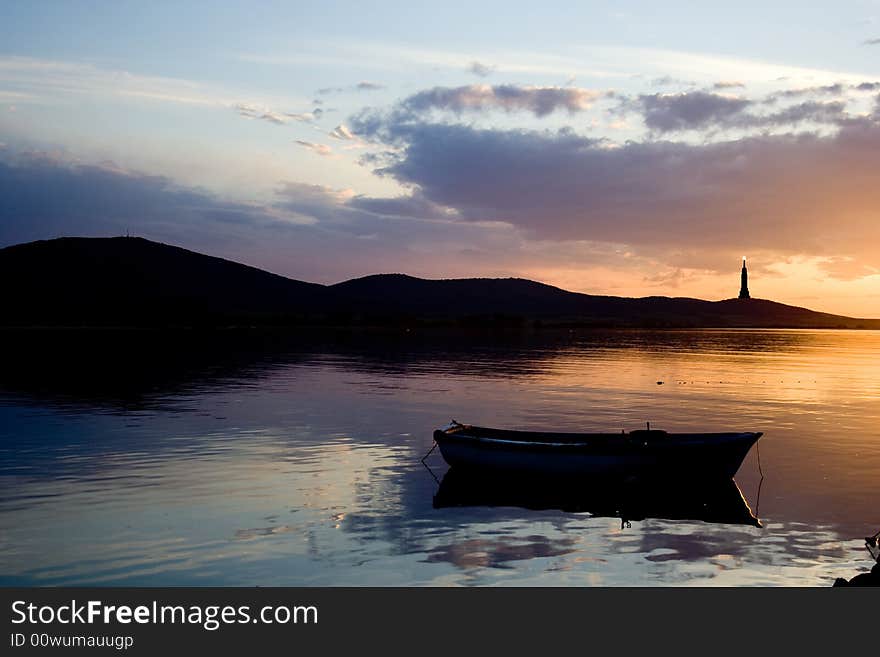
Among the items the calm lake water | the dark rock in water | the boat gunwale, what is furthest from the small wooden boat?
the dark rock in water

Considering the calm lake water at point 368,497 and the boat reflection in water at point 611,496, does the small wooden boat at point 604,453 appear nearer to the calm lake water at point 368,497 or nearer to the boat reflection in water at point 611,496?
the boat reflection in water at point 611,496

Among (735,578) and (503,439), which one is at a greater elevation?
(503,439)

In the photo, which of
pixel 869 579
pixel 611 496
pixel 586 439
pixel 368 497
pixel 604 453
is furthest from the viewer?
pixel 586 439

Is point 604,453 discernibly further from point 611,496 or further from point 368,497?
point 368,497

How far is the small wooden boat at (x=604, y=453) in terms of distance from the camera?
30.3 m

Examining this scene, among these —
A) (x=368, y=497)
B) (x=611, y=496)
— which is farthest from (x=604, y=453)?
(x=368, y=497)

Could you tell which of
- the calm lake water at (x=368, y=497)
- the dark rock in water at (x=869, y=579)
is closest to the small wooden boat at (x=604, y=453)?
the calm lake water at (x=368, y=497)

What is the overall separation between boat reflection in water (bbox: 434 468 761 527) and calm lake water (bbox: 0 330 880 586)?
0.21 m

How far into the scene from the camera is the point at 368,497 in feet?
92.9

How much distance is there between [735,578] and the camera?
19.9 m

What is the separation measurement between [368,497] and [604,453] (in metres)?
8.93
